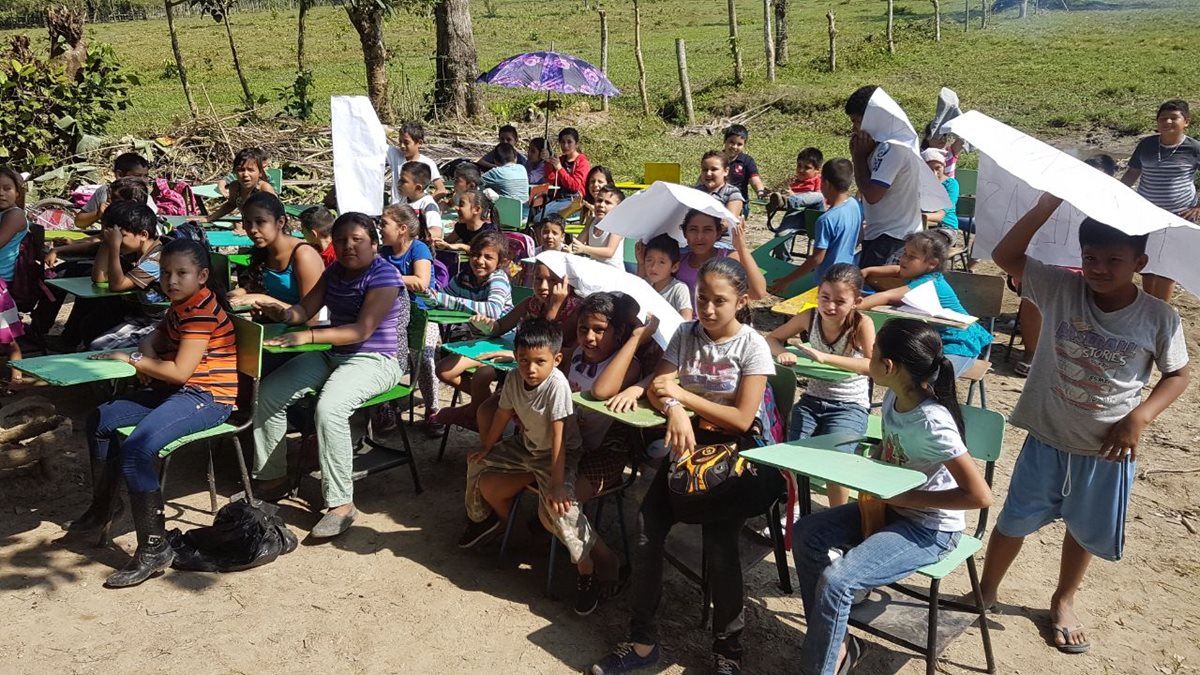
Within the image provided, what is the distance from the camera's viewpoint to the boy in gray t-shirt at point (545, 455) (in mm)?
4137

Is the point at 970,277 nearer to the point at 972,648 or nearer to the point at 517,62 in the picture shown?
the point at 972,648

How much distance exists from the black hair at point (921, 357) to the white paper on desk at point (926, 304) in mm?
1457

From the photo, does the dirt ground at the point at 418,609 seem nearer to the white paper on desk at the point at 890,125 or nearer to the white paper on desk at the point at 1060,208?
the white paper on desk at the point at 1060,208

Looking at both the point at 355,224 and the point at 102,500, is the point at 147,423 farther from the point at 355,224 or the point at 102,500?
the point at 355,224

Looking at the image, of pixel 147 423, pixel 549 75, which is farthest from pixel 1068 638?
pixel 549 75

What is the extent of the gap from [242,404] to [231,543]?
0.76 meters

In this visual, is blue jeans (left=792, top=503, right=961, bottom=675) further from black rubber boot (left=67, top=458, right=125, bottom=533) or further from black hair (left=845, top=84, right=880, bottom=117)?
black rubber boot (left=67, top=458, right=125, bottom=533)

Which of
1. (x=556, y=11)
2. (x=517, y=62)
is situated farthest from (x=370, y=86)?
(x=556, y=11)

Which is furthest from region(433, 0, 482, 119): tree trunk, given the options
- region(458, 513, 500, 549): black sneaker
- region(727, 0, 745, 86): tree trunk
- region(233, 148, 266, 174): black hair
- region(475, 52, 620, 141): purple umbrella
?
region(458, 513, 500, 549): black sneaker

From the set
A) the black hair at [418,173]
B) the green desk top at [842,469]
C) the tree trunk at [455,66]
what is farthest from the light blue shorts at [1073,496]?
the tree trunk at [455,66]

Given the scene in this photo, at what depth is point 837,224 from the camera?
6.11 metres

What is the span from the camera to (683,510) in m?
3.75

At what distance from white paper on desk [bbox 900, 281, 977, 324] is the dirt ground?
3.96 ft

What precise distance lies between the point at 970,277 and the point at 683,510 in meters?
3.45
